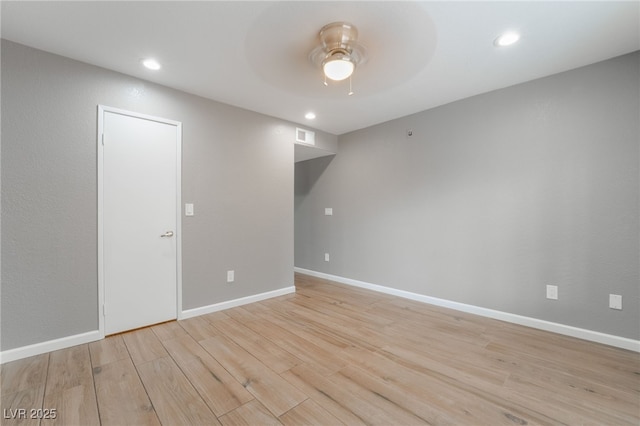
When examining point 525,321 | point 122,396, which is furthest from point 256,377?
point 525,321

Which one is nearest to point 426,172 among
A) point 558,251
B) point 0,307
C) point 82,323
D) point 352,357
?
point 558,251

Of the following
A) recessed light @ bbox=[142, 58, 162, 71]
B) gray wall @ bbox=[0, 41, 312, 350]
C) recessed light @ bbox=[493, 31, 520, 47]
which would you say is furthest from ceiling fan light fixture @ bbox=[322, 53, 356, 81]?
gray wall @ bbox=[0, 41, 312, 350]

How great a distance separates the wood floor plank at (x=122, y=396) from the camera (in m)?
1.43

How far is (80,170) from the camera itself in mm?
2246

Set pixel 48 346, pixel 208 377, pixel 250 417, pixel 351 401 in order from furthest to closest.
A: pixel 48 346 < pixel 208 377 < pixel 351 401 < pixel 250 417

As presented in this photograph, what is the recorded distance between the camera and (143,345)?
87.8 inches

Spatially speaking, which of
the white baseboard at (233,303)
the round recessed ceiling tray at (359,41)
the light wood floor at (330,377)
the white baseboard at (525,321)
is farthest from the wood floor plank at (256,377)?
the round recessed ceiling tray at (359,41)

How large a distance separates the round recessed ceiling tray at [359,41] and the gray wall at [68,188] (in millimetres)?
1144

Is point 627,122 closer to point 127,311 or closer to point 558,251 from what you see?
point 558,251

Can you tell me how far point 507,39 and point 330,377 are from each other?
2.81 metres

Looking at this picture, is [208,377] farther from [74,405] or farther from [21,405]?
[21,405]

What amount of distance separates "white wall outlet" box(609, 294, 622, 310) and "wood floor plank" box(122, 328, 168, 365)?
12.4 feet

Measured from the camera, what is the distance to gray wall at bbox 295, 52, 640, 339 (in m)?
2.23

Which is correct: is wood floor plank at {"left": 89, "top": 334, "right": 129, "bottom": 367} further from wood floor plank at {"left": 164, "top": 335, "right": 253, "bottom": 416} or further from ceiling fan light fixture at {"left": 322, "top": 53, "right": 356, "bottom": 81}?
ceiling fan light fixture at {"left": 322, "top": 53, "right": 356, "bottom": 81}
